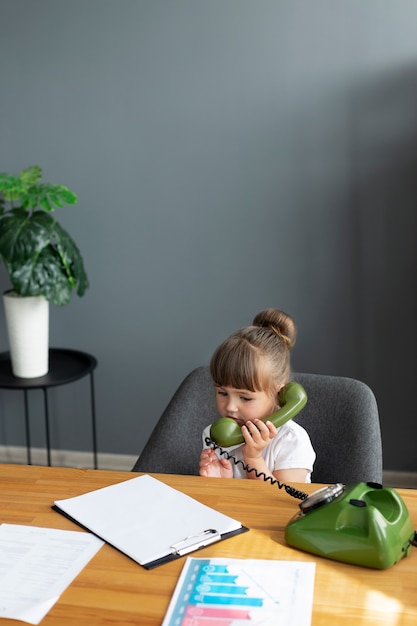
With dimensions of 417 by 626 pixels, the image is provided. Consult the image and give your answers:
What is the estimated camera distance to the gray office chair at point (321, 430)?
1.95 meters

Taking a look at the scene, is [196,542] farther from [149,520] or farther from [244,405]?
[244,405]

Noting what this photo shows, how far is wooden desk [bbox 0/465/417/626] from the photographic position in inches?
44.9

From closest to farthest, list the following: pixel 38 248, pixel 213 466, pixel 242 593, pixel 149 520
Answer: pixel 242 593
pixel 149 520
pixel 213 466
pixel 38 248

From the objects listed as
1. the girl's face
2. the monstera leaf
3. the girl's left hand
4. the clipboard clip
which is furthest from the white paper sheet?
the monstera leaf

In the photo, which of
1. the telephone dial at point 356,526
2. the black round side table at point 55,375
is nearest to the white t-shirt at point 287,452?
the telephone dial at point 356,526

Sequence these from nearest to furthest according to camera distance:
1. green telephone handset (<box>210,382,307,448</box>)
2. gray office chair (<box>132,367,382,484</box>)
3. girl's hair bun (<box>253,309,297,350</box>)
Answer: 1. green telephone handset (<box>210,382,307,448</box>)
2. gray office chair (<box>132,367,382,484</box>)
3. girl's hair bun (<box>253,309,297,350</box>)

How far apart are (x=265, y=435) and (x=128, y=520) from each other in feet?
1.31

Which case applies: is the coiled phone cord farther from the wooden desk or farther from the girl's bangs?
the girl's bangs

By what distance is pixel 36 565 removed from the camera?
1.29 m

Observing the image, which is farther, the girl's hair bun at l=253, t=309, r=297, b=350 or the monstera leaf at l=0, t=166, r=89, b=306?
the monstera leaf at l=0, t=166, r=89, b=306

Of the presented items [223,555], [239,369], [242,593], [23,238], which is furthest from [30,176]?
[242,593]

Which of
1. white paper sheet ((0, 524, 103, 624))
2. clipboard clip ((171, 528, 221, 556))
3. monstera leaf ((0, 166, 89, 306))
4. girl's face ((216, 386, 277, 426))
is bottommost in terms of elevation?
white paper sheet ((0, 524, 103, 624))

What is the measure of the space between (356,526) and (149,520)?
A: 37 centimetres

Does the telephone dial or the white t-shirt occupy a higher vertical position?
the telephone dial
